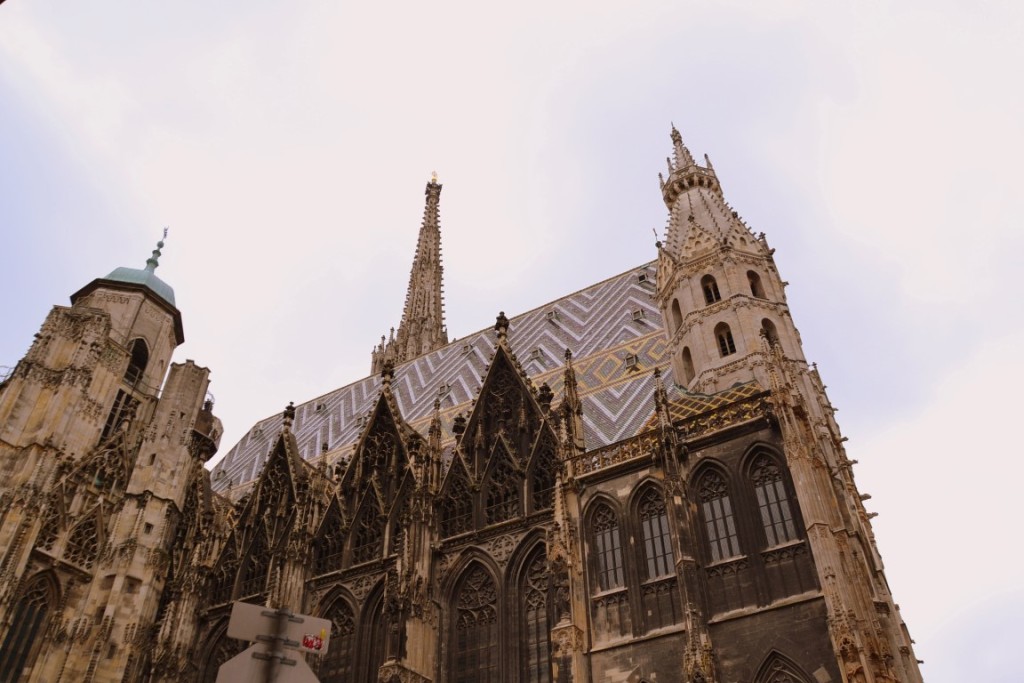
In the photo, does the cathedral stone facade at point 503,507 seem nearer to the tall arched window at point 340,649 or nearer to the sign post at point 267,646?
the tall arched window at point 340,649

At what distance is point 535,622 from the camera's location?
18.4m

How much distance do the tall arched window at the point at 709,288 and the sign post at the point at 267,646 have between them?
1925cm

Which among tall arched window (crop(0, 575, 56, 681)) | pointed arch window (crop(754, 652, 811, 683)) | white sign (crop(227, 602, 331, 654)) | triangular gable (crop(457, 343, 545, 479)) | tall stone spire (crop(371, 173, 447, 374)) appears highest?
tall stone spire (crop(371, 173, 447, 374))

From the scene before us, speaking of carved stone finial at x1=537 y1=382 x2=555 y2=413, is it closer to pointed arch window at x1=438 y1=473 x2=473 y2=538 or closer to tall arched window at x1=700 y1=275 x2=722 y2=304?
pointed arch window at x1=438 y1=473 x2=473 y2=538

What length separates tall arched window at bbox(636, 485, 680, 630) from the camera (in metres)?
15.9

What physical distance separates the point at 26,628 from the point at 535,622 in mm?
15709

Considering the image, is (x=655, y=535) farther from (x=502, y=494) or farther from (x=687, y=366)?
(x=687, y=366)

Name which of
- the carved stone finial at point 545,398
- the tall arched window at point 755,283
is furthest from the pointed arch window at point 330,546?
the tall arched window at point 755,283

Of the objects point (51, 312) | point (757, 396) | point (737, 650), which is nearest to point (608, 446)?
point (757, 396)

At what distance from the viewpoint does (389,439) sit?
24.7 meters

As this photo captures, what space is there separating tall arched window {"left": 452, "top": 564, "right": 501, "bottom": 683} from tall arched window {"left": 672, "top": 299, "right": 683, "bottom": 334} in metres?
9.10

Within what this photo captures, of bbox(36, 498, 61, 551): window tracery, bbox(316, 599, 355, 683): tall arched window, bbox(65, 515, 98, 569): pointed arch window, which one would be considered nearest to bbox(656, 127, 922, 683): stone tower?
bbox(316, 599, 355, 683): tall arched window

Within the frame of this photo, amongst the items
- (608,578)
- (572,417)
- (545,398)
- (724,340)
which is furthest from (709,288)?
(608,578)

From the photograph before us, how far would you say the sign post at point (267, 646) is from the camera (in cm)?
513
